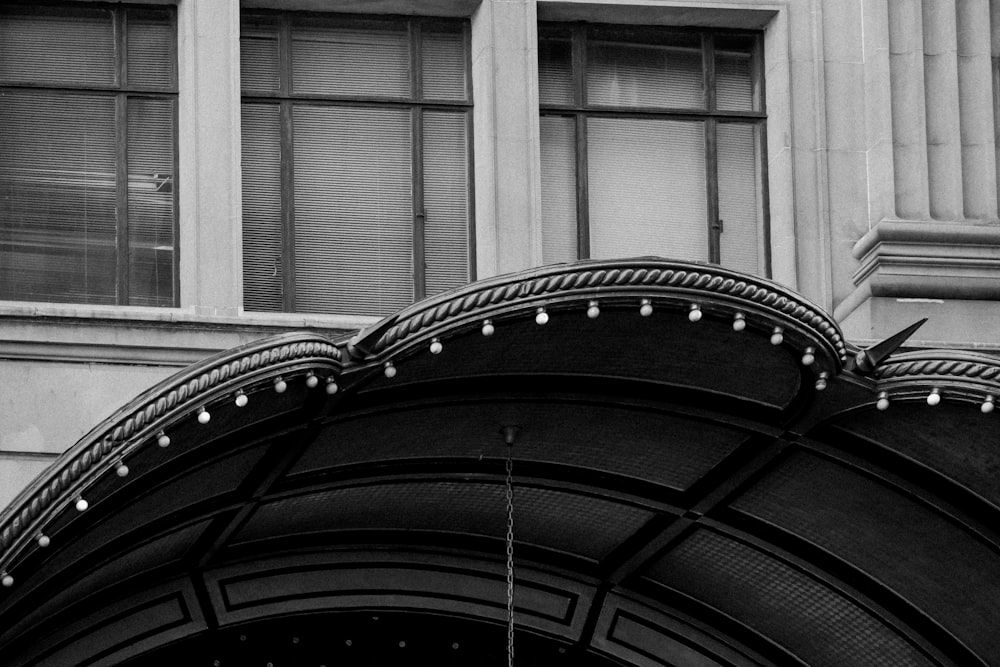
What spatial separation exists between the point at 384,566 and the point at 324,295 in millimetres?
1975

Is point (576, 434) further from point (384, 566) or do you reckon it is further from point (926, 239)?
point (926, 239)

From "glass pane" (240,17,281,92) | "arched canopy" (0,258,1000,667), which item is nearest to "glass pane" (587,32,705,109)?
"glass pane" (240,17,281,92)

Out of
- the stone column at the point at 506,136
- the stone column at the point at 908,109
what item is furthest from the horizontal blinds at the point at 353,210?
the stone column at the point at 908,109

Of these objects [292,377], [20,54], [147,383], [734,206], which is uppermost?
[734,206]

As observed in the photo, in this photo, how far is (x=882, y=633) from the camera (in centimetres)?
1411

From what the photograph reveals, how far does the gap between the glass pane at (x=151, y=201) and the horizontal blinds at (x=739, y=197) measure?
4014 mm

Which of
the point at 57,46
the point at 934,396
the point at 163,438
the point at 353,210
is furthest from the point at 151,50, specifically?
the point at 934,396

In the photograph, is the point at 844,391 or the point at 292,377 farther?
the point at 844,391

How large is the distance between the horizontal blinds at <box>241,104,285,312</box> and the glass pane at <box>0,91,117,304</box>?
93 centimetres

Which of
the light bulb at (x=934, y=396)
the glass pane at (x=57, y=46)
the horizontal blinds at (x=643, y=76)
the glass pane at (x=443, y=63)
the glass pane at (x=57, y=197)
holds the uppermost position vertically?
the horizontal blinds at (x=643, y=76)

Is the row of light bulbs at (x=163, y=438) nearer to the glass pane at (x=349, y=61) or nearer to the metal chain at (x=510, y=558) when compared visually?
the metal chain at (x=510, y=558)

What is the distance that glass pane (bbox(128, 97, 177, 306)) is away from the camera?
1484cm

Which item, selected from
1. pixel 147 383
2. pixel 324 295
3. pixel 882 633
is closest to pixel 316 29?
pixel 324 295

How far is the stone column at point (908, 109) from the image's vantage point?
15.2m
